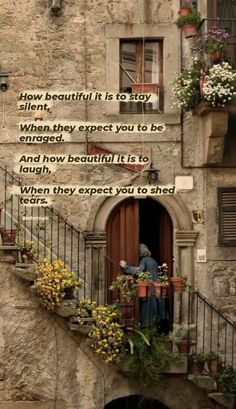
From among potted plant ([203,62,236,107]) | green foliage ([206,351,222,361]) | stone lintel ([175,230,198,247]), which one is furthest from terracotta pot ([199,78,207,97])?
green foliage ([206,351,222,361])

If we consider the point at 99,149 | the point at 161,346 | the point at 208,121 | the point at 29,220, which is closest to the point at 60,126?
the point at 99,149

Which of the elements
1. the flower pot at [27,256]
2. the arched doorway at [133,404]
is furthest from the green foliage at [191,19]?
the arched doorway at [133,404]

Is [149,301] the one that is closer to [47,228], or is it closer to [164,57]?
[47,228]

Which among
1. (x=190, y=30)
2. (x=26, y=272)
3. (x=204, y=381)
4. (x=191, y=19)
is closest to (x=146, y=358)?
(x=204, y=381)

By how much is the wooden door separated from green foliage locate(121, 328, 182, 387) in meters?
1.48

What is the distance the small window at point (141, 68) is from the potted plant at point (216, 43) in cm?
123

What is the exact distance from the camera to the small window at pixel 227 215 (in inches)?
472

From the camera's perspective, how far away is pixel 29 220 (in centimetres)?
1205

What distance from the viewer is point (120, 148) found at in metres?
12.2

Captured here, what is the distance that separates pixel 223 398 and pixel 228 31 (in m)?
5.24

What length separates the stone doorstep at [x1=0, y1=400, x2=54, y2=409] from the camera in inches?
440

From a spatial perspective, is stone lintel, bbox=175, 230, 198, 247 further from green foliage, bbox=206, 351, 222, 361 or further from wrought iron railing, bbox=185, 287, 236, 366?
green foliage, bbox=206, 351, 222, 361

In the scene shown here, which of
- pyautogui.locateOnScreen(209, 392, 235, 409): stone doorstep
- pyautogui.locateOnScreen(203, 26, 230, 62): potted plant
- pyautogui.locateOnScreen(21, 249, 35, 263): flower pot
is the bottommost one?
pyautogui.locateOnScreen(209, 392, 235, 409): stone doorstep

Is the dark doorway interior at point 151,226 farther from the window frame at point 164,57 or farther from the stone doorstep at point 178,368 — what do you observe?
the stone doorstep at point 178,368
